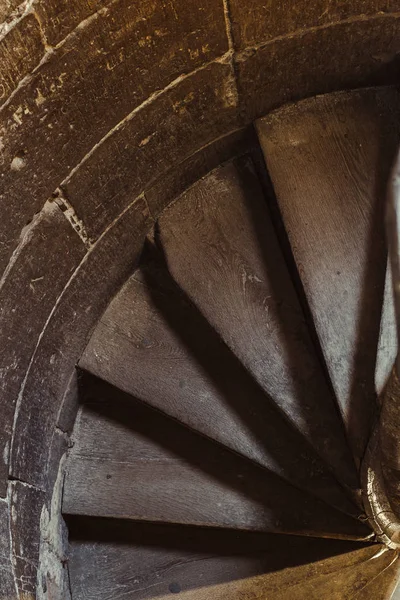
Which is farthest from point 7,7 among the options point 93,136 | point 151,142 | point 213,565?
point 213,565

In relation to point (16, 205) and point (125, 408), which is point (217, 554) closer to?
point (125, 408)

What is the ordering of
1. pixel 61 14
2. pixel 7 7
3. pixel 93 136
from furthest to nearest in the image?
pixel 93 136
pixel 61 14
pixel 7 7

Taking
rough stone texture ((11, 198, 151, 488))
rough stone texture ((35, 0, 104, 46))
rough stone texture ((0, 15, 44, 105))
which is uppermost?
rough stone texture ((35, 0, 104, 46))

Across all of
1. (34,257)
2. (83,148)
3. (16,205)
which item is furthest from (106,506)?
(83,148)

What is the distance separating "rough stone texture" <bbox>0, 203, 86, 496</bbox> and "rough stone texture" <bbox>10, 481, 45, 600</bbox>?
0.10 meters

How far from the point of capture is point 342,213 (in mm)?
2662

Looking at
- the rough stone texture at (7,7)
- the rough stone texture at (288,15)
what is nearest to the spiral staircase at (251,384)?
the rough stone texture at (288,15)

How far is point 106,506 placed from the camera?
9.01 ft

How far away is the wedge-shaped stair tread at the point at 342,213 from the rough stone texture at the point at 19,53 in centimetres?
106

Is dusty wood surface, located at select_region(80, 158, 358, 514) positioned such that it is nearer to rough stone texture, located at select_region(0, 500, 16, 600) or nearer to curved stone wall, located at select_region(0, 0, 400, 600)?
curved stone wall, located at select_region(0, 0, 400, 600)

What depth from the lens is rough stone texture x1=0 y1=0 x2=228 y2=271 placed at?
2.18 metres

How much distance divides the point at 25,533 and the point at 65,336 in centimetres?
82


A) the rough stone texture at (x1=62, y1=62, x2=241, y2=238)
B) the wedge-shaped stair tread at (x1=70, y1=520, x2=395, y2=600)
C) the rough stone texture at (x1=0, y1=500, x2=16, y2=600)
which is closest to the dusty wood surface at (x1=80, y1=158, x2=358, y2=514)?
the rough stone texture at (x1=62, y1=62, x2=241, y2=238)

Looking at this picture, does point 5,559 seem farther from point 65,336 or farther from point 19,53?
point 19,53
